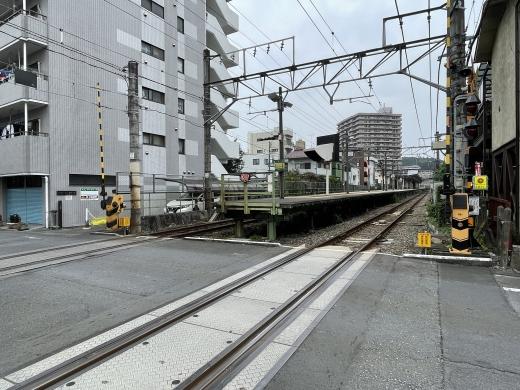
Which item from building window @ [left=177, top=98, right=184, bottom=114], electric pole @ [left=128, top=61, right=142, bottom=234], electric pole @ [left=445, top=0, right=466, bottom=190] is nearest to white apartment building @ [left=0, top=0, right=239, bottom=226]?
building window @ [left=177, top=98, right=184, bottom=114]

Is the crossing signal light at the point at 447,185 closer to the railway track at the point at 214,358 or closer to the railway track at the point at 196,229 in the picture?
the railway track at the point at 214,358

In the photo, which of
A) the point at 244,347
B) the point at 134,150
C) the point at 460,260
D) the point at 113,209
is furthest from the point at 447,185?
the point at 113,209

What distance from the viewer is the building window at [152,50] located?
25.1 meters

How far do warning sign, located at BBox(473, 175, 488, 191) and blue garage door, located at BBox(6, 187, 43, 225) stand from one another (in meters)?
20.1

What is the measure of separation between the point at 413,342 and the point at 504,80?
340 inches

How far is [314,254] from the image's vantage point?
30.9 feet

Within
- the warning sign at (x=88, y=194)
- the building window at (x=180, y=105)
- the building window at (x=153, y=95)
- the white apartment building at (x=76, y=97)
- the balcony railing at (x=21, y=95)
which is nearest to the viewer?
the balcony railing at (x=21, y=95)

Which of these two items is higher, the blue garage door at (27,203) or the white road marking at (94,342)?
the blue garage door at (27,203)

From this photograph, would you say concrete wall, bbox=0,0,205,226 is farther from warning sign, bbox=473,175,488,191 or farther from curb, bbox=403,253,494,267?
warning sign, bbox=473,175,488,191

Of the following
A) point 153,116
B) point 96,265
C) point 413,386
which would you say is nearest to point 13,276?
point 96,265

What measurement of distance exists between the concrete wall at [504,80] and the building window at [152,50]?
21479mm

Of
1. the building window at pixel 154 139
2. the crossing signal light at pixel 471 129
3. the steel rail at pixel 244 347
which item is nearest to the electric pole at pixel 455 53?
the crossing signal light at pixel 471 129

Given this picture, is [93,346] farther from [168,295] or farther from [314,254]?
[314,254]

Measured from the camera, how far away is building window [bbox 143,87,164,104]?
83.3 feet
